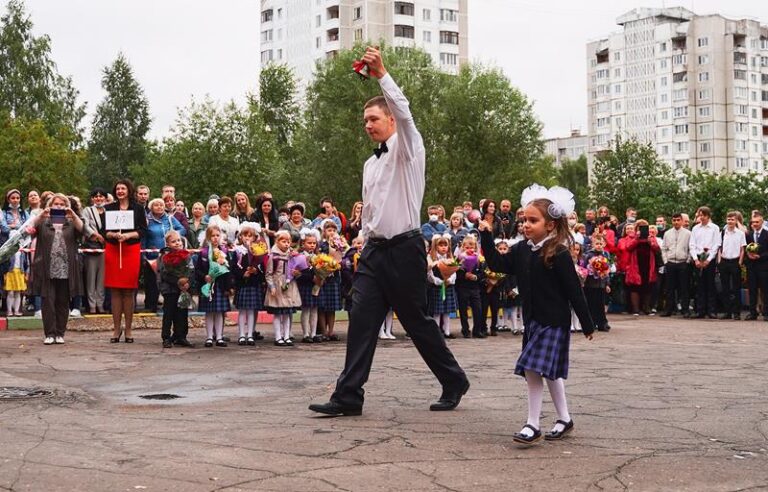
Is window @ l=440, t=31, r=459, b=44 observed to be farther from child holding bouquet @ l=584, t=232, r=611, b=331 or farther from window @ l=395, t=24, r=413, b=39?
child holding bouquet @ l=584, t=232, r=611, b=331

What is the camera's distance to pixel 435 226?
61.1 ft

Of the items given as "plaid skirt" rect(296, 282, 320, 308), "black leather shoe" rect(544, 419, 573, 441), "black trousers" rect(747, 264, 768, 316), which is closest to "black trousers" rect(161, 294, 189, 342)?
"plaid skirt" rect(296, 282, 320, 308)

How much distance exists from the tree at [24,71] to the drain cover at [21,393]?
202ft

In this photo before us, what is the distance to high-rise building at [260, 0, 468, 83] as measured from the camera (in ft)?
384

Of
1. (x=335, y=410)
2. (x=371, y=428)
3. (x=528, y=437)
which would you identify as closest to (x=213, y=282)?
(x=335, y=410)

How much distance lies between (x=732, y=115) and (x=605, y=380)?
131416 millimetres

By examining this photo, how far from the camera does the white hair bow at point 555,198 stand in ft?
25.4

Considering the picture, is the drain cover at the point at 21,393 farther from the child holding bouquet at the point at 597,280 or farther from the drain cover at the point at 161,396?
the child holding bouquet at the point at 597,280

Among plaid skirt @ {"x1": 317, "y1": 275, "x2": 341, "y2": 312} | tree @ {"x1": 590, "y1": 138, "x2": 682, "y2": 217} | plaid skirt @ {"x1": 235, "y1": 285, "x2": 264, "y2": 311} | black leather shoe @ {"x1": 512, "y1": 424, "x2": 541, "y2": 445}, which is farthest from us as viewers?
tree @ {"x1": 590, "y1": 138, "x2": 682, "y2": 217}

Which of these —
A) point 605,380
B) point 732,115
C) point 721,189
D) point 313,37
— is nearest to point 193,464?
point 605,380

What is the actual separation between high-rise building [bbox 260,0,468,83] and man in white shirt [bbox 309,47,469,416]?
4192 inches

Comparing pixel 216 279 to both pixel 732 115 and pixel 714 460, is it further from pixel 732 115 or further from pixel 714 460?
pixel 732 115

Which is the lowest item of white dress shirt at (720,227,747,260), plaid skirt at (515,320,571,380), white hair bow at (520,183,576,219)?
plaid skirt at (515,320,571,380)

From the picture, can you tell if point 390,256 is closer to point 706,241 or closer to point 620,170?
point 706,241
